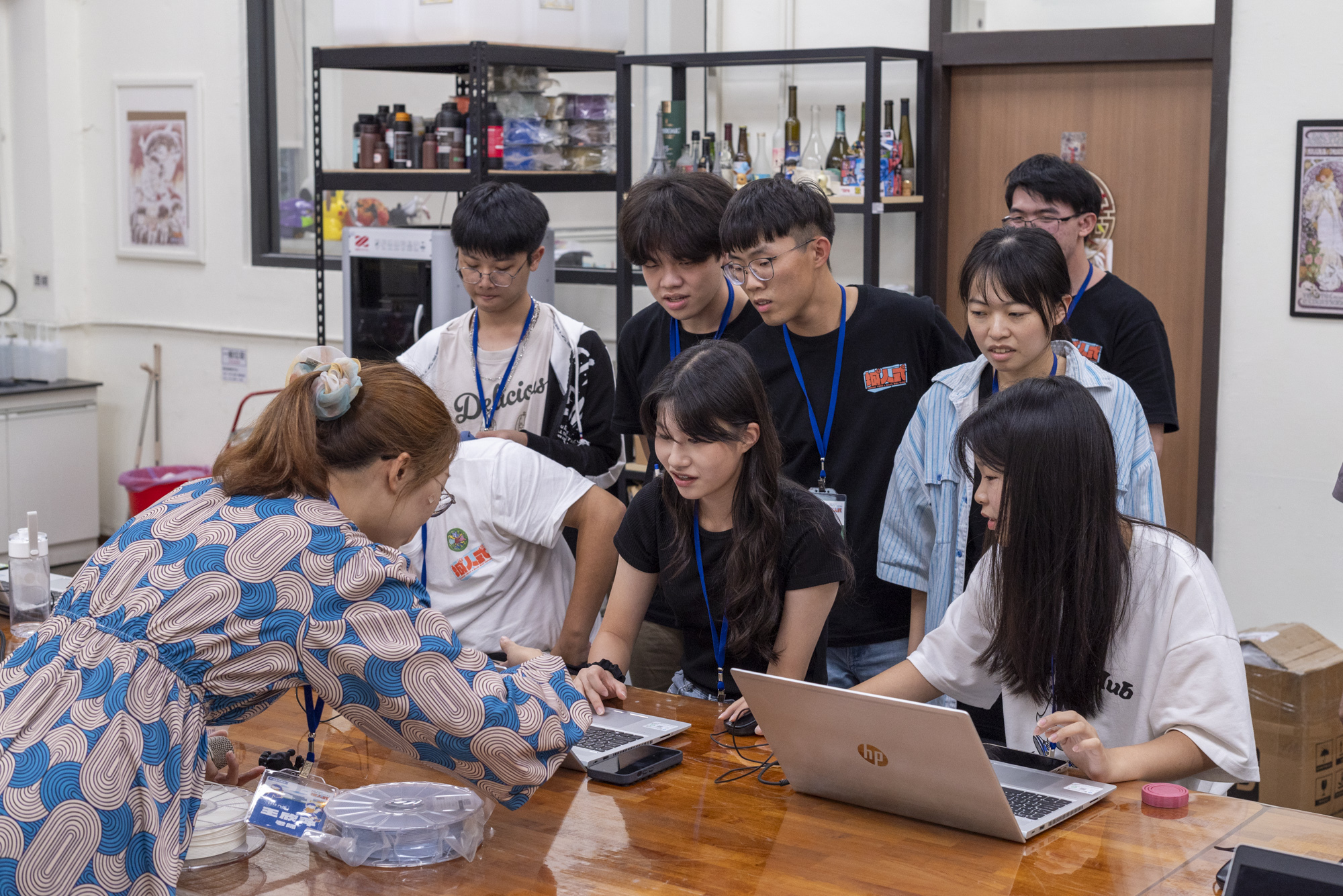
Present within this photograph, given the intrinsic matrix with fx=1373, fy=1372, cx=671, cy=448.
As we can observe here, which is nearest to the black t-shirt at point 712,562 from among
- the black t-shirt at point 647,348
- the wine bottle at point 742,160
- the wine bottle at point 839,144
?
the black t-shirt at point 647,348

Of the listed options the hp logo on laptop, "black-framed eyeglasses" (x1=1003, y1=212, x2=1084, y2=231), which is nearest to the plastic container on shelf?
"black-framed eyeglasses" (x1=1003, y1=212, x2=1084, y2=231)

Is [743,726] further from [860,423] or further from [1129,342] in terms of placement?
[1129,342]

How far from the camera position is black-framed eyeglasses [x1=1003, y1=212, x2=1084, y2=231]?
9.68ft

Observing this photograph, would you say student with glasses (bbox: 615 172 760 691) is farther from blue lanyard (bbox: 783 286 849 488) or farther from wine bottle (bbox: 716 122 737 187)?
wine bottle (bbox: 716 122 737 187)

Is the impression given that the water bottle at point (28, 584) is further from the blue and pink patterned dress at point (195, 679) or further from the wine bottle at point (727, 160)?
the wine bottle at point (727, 160)

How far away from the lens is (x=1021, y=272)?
228 centimetres

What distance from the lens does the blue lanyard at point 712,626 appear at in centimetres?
220

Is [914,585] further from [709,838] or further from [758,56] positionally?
[758,56]

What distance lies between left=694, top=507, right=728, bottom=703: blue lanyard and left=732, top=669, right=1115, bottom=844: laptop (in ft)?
1.31

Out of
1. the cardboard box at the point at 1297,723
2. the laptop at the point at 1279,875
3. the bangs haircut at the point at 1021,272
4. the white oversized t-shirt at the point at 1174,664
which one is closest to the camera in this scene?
the laptop at the point at 1279,875

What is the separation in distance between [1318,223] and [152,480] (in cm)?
457

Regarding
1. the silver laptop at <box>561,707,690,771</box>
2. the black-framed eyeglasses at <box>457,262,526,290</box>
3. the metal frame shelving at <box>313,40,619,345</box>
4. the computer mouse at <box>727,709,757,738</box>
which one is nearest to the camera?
the silver laptop at <box>561,707,690,771</box>

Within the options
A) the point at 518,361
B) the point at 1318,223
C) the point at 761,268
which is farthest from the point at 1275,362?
the point at 518,361

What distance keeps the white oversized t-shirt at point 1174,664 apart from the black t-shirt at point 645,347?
0.91 metres
